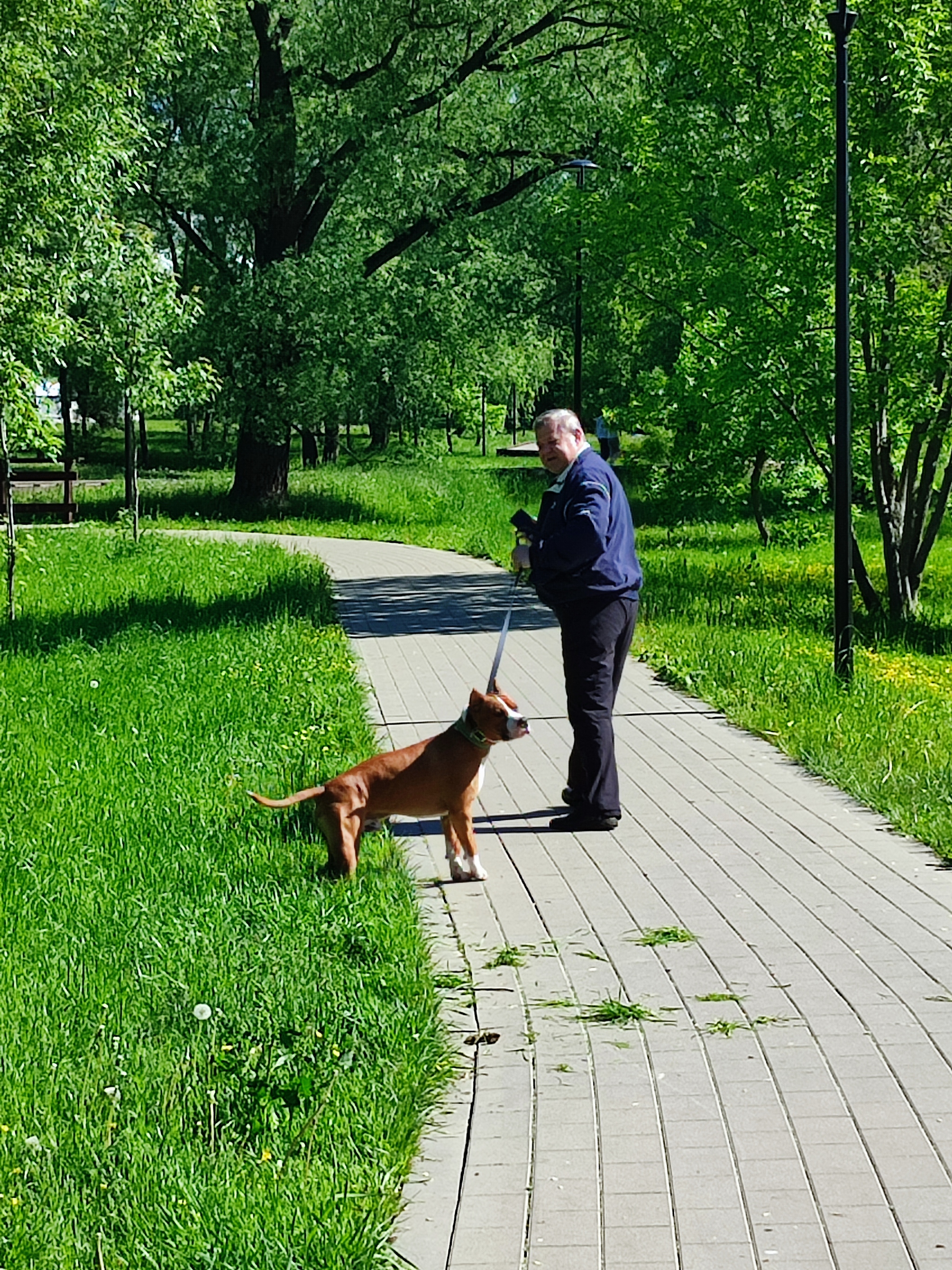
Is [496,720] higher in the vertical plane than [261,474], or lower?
lower

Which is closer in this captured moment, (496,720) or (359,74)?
(496,720)

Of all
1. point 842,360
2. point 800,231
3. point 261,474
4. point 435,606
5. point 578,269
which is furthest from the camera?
point 261,474

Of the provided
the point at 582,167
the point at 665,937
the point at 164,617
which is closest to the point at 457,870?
the point at 665,937

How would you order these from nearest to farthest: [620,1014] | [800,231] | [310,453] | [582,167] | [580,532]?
1. [620,1014]
2. [580,532]
3. [800,231]
4. [582,167]
5. [310,453]

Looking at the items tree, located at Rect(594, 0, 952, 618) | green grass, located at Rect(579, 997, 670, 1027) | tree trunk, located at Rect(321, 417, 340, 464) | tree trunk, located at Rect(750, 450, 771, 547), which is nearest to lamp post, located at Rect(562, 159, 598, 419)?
tree, located at Rect(594, 0, 952, 618)

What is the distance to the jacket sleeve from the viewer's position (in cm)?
758

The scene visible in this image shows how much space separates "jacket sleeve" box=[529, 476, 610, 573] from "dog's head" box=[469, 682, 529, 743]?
1.06 metres

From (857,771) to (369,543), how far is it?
19.1 meters

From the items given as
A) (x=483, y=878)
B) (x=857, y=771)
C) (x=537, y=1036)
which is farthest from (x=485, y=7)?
(x=537, y=1036)

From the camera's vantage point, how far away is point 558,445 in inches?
303

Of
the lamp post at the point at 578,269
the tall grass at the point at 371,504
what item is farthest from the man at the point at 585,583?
the tall grass at the point at 371,504

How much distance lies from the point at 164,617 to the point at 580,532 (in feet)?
26.8

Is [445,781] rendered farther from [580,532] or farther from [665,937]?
[580,532]

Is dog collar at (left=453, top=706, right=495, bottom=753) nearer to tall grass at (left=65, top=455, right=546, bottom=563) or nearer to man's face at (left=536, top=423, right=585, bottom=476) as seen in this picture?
man's face at (left=536, top=423, right=585, bottom=476)
